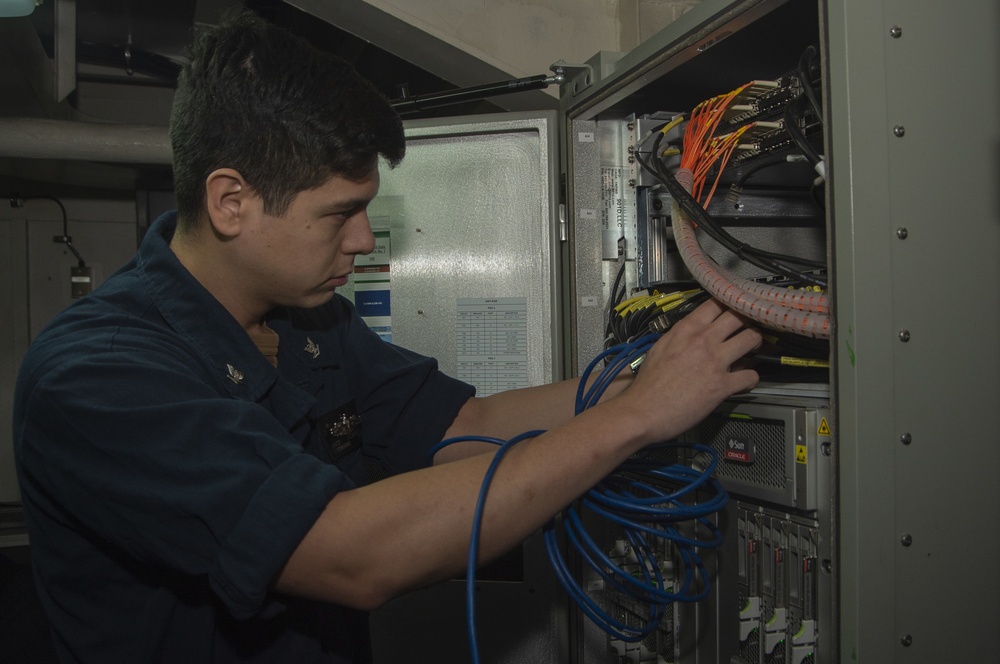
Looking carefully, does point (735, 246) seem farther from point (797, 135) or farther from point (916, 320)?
point (916, 320)

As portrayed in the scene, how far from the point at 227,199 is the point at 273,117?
141 millimetres

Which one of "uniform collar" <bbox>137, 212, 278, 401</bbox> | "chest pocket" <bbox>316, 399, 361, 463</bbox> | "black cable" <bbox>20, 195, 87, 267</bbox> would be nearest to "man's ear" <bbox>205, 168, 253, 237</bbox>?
"uniform collar" <bbox>137, 212, 278, 401</bbox>

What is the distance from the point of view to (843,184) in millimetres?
847

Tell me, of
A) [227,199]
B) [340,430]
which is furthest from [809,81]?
[340,430]

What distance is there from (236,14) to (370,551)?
90 centimetres

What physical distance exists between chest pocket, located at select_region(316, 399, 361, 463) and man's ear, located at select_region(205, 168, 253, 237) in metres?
0.42

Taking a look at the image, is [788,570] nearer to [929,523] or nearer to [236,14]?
[929,523]

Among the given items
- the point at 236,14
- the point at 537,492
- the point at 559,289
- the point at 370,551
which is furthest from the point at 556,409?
the point at 236,14

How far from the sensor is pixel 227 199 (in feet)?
3.54

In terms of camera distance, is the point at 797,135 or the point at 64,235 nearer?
the point at 797,135

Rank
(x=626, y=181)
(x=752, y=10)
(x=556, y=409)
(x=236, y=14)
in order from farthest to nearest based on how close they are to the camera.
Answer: (x=626, y=181)
(x=556, y=409)
(x=236, y=14)
(x=752, y=10)

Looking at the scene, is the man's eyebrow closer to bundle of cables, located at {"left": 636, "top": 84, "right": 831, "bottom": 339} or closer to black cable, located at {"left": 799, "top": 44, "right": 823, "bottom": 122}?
bundle of cables, located at {"left": 636, "top": 84, "right": 831, "bottom": 339}

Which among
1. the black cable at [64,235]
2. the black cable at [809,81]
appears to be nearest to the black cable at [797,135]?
the black cable at [809,81]

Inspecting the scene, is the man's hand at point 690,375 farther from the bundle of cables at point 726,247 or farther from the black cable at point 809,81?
the black cable at point 809,81
